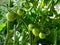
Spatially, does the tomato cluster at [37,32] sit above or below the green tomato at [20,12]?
below

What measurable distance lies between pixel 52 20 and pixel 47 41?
8 centimetres

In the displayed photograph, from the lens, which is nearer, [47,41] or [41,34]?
[41,34]

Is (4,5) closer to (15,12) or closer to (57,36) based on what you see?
(15,12)

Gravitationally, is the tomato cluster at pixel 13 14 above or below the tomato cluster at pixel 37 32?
above

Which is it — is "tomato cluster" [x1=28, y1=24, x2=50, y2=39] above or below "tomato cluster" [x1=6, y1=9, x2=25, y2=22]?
below

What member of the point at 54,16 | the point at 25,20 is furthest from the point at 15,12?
the point at 54,16

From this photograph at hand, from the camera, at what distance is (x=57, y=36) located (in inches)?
23.1

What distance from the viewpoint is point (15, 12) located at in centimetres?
52

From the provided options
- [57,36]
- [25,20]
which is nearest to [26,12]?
[25,20]

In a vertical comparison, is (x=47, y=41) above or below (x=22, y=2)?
below

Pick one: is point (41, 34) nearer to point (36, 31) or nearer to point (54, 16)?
point (36, 31)

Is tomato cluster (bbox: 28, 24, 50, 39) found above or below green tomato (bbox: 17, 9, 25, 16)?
below

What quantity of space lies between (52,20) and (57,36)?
0.22ft

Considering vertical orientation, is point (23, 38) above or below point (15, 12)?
below
